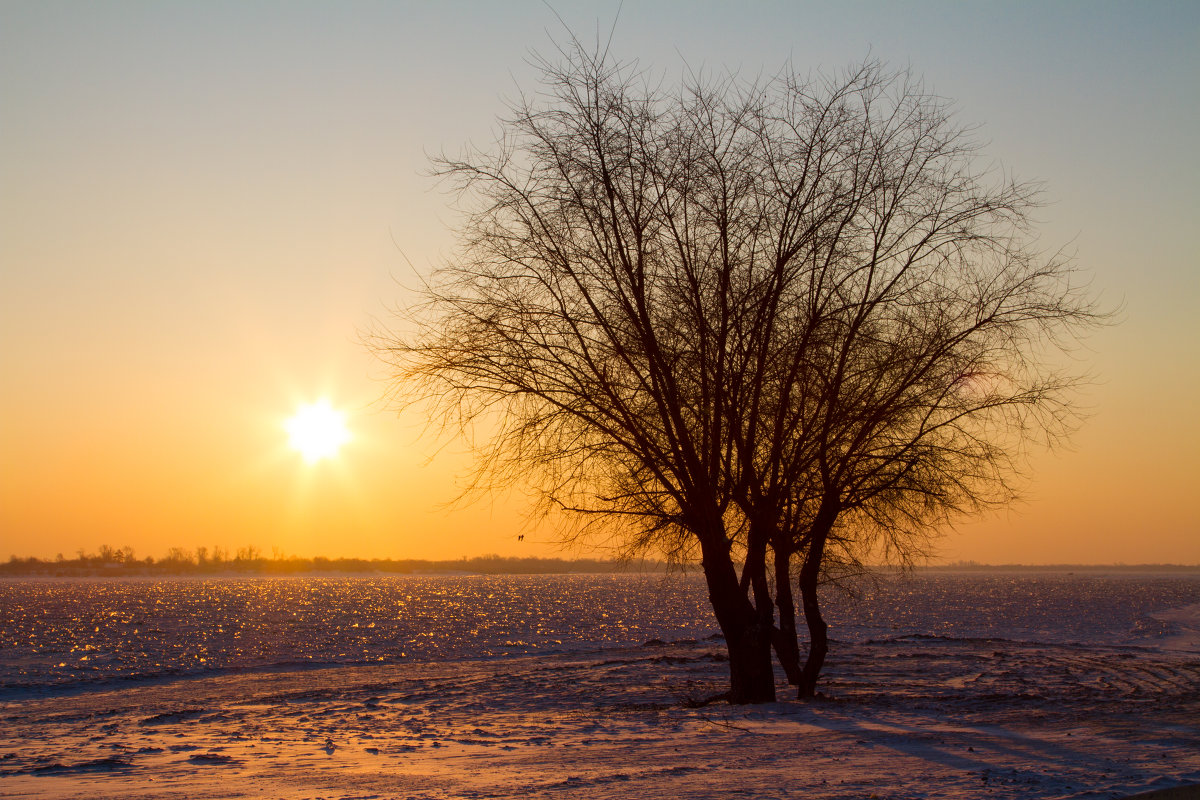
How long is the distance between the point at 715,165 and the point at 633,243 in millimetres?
1494

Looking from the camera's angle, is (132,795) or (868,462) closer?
(132,795)

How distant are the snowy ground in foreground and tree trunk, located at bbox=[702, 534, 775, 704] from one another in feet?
2.14

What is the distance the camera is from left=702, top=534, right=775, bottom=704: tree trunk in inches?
538

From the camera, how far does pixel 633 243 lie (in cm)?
1279

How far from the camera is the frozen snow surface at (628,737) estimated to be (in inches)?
310

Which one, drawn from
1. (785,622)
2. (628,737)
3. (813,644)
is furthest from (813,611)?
(628,737)

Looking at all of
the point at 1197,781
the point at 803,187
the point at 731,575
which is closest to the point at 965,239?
the point at 803,187

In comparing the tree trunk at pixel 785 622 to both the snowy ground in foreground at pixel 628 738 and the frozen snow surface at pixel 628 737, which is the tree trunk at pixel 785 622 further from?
the snowy ground in foreground at pixel 628 738

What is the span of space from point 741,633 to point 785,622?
1865 millimetres

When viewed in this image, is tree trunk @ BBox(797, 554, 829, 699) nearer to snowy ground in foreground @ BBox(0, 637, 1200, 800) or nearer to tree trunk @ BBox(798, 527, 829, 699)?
tree trunk @ BBox(798, 527, 829, 699)

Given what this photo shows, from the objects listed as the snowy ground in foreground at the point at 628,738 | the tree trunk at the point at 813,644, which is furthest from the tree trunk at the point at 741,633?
the tree trunk at the point at 813,644

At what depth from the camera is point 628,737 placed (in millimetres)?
10961

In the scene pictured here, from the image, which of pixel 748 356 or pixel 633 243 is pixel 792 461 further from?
pixel 633 243

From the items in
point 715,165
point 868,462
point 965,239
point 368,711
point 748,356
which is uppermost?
point 715,165
